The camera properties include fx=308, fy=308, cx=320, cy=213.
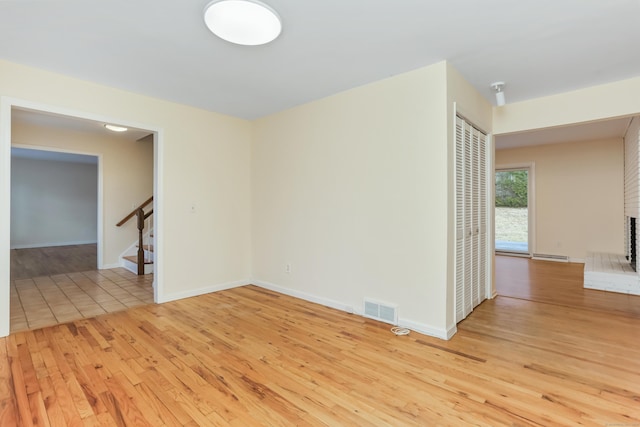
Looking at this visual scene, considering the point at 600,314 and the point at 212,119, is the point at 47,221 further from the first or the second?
the point at 600,314

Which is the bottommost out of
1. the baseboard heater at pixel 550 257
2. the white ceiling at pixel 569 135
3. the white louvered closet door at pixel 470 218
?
the baseboard heater at pixel 550 257

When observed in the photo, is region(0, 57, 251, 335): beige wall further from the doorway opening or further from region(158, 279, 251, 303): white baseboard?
the doorway opening

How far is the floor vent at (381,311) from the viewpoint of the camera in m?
2.99

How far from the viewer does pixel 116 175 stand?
588 centimetres

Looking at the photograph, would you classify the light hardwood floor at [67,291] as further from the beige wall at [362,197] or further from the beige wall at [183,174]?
the beige wall at [362,197]

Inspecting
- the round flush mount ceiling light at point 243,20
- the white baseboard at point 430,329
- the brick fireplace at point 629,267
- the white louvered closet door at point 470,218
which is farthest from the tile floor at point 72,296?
the brick fireplace at point 629,267

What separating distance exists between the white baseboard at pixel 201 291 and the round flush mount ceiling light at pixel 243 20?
3039 millimetres

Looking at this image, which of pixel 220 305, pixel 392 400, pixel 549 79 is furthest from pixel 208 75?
pixel 549 79

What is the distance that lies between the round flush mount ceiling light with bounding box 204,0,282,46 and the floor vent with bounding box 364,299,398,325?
2518 mm

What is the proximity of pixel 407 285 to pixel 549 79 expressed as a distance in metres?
2.46

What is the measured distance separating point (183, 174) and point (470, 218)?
3.45m

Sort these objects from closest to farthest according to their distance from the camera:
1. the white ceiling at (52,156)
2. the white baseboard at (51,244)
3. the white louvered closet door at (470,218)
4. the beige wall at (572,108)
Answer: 1. the white louvered closet door at (470,218)
2. the beige wall at (572,108)
3. the white ceiling at (52,156)
4. the white baseboard at (51,244)

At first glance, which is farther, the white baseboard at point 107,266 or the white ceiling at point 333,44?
the white baseboard at point 107,266

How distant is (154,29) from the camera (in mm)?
2191
